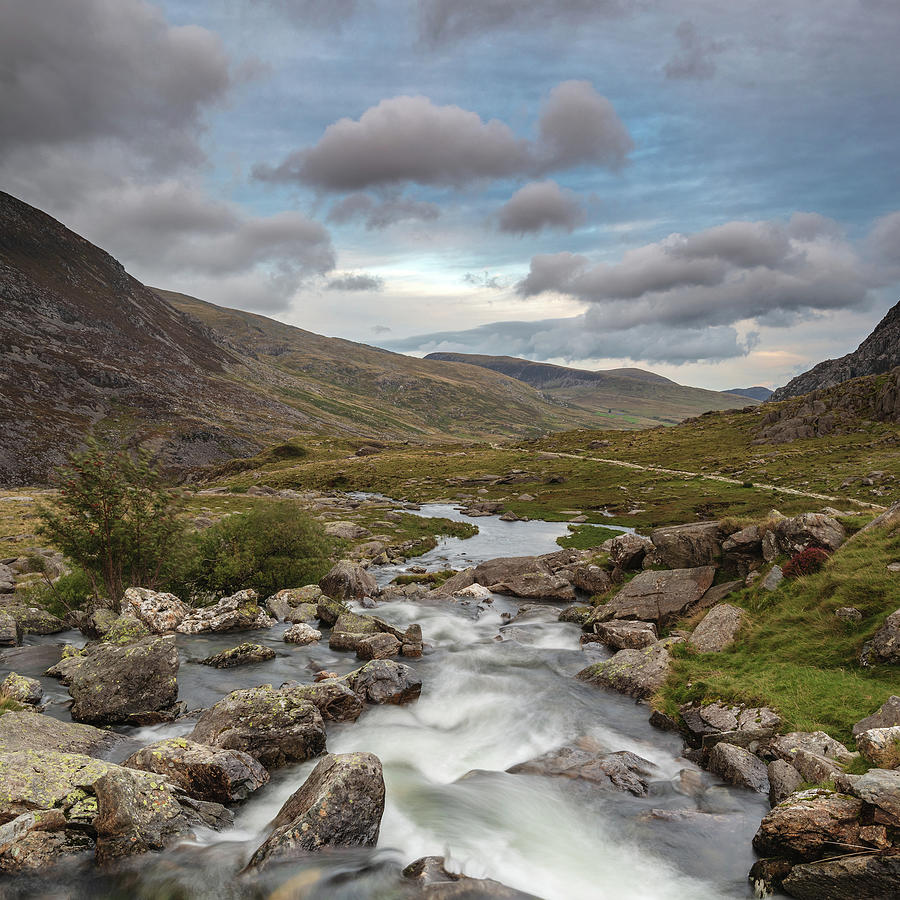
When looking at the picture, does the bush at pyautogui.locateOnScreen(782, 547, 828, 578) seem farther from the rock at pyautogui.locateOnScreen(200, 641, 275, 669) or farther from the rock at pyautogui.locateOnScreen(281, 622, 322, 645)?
the rock at pyautogui.locateOnScreen(200, 641, 275, 669)

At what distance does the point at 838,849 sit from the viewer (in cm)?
1041

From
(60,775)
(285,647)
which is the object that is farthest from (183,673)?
(60,775)

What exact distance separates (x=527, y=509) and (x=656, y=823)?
74492 mm

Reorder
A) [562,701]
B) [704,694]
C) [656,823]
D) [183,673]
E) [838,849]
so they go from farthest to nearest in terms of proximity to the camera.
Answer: [183,673] < [562,701] < [704,694] < [656,823] < [838,849]

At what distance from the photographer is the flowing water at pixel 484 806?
→ 12047 mm

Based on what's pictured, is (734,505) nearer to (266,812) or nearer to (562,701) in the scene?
(562,701)

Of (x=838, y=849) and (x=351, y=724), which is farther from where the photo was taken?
(x=351, y=724)

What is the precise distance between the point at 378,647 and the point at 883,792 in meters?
22.0

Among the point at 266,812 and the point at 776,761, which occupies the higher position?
the point at 776,761

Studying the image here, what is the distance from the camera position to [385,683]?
22734mm

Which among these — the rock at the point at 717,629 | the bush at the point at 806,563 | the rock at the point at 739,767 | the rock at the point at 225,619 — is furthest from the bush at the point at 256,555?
→ the bush at the point at 806,563

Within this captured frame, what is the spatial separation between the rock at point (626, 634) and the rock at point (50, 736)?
22549 millimetres

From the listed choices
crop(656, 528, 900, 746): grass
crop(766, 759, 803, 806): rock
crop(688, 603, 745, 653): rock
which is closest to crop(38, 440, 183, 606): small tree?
crop(656, 528, 900, 746): grass

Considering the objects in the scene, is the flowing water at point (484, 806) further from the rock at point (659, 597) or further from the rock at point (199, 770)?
the rock at point (659, 597)
